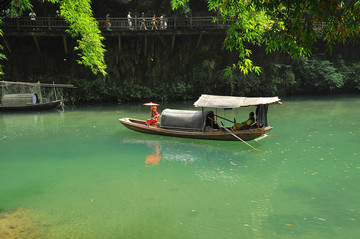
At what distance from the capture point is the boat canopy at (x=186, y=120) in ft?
46.0

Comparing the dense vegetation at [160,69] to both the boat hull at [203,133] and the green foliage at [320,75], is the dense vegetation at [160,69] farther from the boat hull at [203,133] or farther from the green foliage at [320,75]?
the boat hull at [203,133]

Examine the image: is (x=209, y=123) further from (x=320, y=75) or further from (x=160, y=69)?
(x=320, y=75)

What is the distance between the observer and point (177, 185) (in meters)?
9.12

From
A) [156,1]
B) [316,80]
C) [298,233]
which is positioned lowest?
[298,233]

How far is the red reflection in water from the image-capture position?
36.7 ft

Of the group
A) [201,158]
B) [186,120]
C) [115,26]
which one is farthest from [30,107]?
[201,158]

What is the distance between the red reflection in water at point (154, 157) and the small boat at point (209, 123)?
1.35 meters

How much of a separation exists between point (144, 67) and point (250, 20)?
72.9 feet

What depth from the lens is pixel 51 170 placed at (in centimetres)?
1057

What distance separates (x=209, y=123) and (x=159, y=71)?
1417 centimetres

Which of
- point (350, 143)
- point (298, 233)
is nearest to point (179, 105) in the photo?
point (350, 143)

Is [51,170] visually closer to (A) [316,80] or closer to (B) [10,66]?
(B) [10,66]

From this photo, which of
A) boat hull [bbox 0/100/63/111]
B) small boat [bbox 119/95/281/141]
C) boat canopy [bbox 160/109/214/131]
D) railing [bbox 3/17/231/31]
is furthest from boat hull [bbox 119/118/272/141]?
railing [bbox 3/17/231/31]

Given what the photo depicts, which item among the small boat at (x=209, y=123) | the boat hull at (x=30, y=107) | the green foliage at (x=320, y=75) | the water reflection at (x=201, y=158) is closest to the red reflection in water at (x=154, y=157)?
the water reflection at (x=201, y=158)
